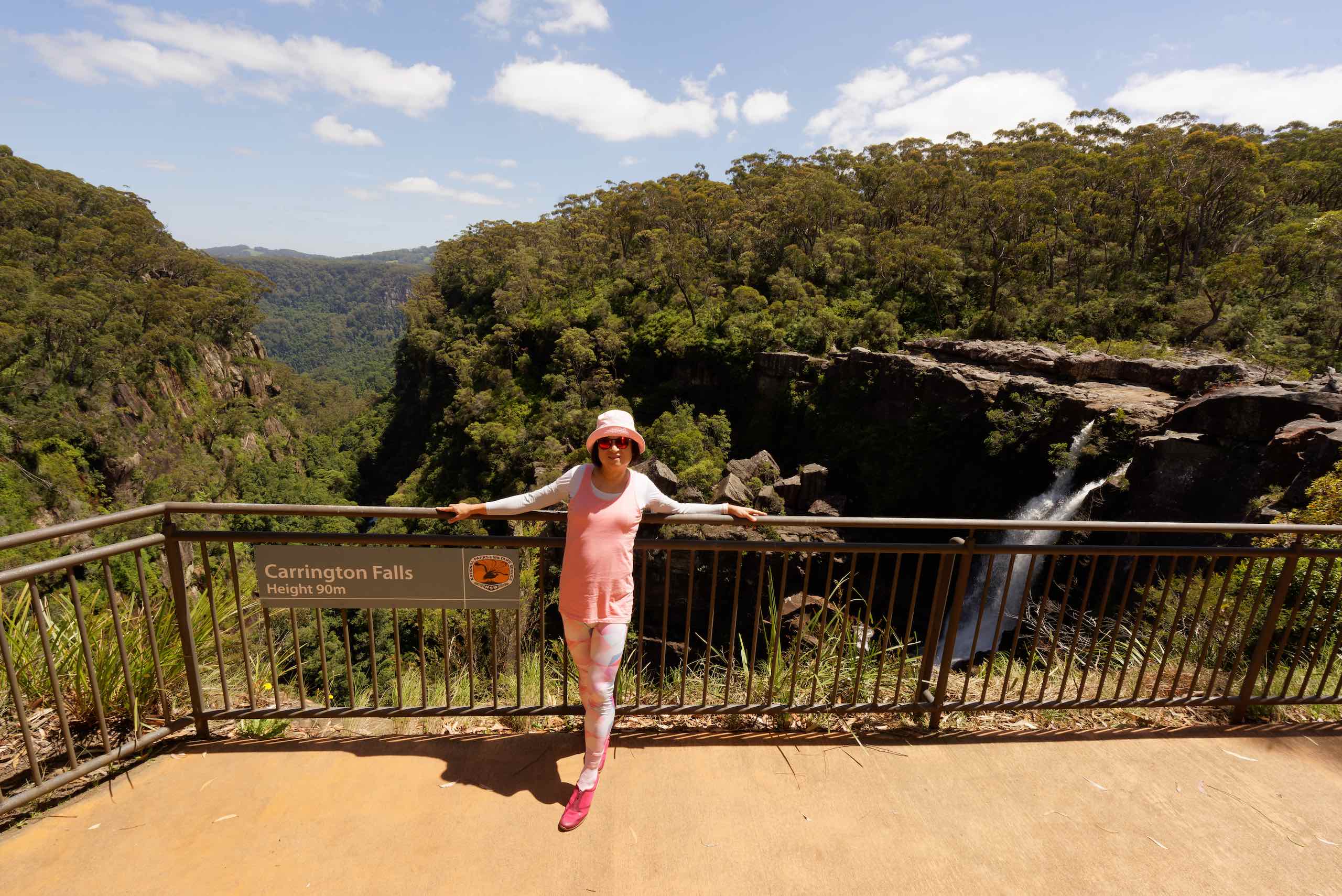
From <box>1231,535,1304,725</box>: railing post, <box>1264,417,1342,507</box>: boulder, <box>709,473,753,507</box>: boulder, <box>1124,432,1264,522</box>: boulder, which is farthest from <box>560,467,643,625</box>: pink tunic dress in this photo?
<box>709,473,753,507</box>: boulder

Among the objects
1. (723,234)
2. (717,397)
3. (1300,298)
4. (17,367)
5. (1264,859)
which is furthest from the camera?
(723,234)

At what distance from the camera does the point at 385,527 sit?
31.8 metres

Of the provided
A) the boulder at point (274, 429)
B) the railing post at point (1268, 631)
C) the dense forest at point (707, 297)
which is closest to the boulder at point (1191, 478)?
the dense forest at point (707, 297)

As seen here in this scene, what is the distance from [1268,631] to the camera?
3406 millimetres

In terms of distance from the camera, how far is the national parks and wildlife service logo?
2988 millimetres

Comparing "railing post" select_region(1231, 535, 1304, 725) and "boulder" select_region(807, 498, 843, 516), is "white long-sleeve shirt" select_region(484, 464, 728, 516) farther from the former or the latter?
"boulder" select_region(807, 498, 843, 516)

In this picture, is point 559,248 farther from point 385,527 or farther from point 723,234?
point 385,527

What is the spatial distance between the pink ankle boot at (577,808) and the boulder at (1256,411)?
60.0 feet

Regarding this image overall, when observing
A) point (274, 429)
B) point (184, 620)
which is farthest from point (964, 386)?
point (274, 429)

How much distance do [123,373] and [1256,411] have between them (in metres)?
48.5

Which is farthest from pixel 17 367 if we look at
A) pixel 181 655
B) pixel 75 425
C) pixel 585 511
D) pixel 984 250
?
pixel 984 250

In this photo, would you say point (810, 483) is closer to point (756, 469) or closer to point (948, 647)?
point (756, 469)

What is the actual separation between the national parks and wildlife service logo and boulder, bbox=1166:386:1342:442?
18.4 metres

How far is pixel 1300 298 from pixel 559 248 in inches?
1695
